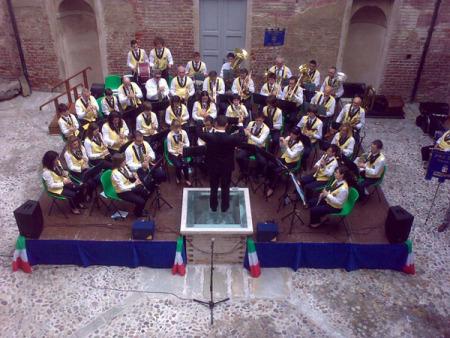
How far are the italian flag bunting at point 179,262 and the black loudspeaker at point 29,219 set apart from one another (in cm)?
258

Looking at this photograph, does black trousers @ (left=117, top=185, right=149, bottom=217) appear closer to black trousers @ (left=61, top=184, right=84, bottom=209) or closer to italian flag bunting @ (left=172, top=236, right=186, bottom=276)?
black trousers @ (left=61, top=184, right=84, bottom=209)

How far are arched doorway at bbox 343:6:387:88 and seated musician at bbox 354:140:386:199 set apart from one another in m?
5.85

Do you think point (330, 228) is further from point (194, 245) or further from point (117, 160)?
point (117, 160)

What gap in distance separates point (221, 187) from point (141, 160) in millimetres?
1815

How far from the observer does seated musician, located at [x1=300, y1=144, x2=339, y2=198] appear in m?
8.98

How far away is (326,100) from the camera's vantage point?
36.2 ft

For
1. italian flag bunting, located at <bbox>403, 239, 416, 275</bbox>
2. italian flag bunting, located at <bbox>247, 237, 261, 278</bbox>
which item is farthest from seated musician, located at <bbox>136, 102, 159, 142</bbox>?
A: italian flag bunting, located at <bbox>403, 239, 416, 275</bbox>

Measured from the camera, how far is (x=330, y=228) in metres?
8.95

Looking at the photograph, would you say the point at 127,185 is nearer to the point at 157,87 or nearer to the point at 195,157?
the point at 195,157

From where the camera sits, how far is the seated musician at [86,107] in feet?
34.9

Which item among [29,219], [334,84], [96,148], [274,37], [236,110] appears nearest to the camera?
[29,219]

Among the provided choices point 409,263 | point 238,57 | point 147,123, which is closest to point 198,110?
point 147,123

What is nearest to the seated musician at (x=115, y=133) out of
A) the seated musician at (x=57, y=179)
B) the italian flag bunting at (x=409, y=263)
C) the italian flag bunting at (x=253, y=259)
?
the seated musician at (x=57, y=179)

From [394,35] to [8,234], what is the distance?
11555 millimetres
